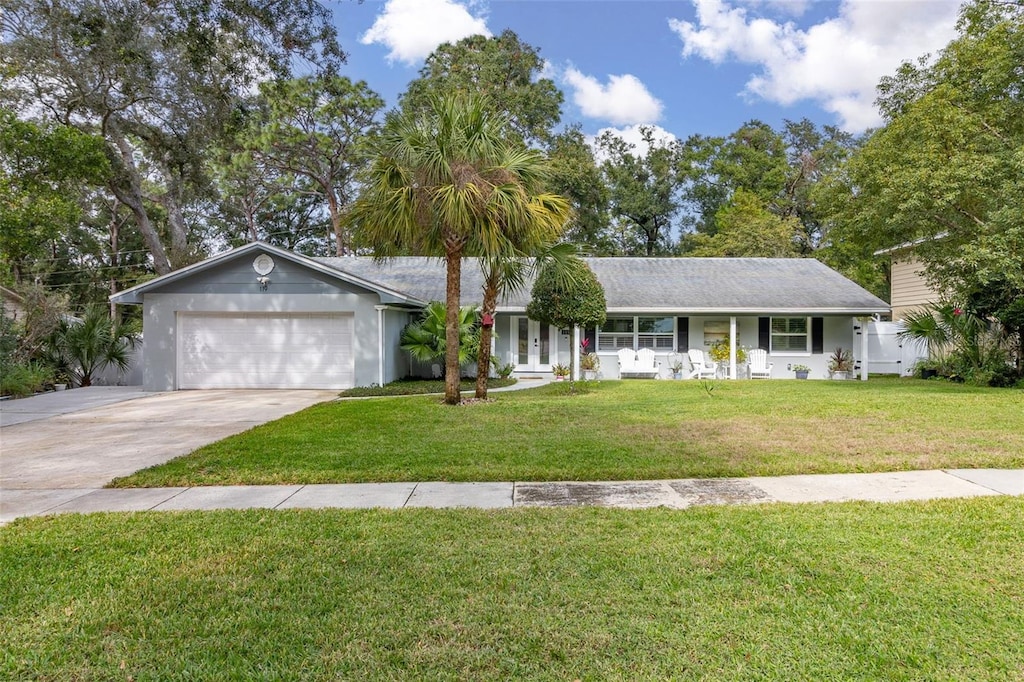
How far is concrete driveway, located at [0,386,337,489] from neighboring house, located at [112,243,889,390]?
0.99 meters

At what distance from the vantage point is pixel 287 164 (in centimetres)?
2617

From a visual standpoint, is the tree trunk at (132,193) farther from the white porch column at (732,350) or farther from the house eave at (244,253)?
the white porch column at (732,350)

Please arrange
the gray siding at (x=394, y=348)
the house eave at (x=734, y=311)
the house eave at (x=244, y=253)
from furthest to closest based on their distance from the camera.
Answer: the house eave at (x=734, y=311) → the gray siding at (x=394, y=348) → the house eave at (x=244, y=253)

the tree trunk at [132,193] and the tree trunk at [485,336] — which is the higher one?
the tree trunk at [132,193]

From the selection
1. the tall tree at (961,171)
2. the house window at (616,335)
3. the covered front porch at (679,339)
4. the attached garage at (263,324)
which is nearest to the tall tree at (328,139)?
the attached garage at (263,324)

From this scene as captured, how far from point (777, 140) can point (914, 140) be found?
20.9m

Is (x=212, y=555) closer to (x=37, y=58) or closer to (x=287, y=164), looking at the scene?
(x=37, y=58)

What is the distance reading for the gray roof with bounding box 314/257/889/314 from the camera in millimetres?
16062

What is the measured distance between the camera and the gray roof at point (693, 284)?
16062 mm

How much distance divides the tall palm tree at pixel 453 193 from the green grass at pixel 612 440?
7.45 feet

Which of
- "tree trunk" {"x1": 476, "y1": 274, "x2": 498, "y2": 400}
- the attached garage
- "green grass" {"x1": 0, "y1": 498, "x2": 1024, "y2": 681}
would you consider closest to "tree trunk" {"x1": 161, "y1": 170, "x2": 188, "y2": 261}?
the attached garage

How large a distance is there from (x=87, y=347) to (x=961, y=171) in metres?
20.8

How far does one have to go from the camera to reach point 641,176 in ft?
96.6

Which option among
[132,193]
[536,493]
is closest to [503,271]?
[536,493]
